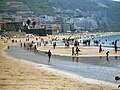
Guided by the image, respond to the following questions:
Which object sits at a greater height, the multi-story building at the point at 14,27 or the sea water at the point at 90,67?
the sea water at the point at 90,67

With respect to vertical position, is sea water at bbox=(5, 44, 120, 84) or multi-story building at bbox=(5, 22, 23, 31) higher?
sea water at bbox=(5, 44, 120, 84)

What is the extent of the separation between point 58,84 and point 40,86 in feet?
3.62

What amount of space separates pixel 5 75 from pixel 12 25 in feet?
376

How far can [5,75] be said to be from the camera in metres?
17.4

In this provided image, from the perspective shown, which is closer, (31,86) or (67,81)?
(31,86)

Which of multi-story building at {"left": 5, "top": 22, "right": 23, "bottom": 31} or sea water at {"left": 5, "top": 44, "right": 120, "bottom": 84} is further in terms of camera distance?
multi-story building at {"left": 5, "top": 22, "right": 23, "bottom": 31}

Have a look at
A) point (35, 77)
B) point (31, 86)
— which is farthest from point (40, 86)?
point (35, 77)

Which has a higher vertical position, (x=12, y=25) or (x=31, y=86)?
(x=31, y=86)

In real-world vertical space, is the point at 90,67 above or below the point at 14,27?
above

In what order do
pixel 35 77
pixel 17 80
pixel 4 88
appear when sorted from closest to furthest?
1. pixel 4 88
2. pixel 17 80
3. pixel 35 77

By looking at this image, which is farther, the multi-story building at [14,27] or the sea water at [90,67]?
the multi-story building at [14,27]

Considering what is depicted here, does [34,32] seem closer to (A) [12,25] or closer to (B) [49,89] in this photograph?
(A) [12,25]

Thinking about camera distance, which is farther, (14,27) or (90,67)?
(14,27)

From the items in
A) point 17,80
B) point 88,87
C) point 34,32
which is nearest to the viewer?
point 88,87
